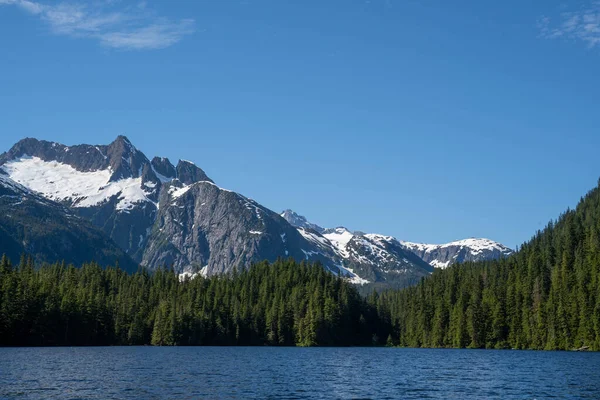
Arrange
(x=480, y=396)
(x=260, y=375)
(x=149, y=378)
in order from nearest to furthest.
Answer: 1. (x=480, y=396)
2. (x=149, y=378)
3. (x=260, y=375)

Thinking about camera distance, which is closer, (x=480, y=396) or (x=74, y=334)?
(x=480, y=396)

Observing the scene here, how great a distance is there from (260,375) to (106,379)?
20.9 meters

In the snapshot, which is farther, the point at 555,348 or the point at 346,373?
the point at 555,348

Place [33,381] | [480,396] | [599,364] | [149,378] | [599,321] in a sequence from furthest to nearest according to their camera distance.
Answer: [599,321], [599,364], [149,378], [33,381], [480,396]

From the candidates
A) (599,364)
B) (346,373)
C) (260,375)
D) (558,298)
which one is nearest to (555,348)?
(558,298)

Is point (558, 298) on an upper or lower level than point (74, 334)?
upper

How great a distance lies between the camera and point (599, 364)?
112625mm

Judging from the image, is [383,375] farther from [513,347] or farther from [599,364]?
[513,347]

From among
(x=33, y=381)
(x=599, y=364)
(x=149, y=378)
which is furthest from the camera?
(x=599, y=364)

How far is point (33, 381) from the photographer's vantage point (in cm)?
7606

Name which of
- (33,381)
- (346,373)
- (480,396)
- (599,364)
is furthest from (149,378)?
(599,364)

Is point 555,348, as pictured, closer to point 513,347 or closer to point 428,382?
point 513,347

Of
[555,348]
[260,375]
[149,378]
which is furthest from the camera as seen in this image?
[555,348]

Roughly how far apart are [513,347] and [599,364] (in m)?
89.6
